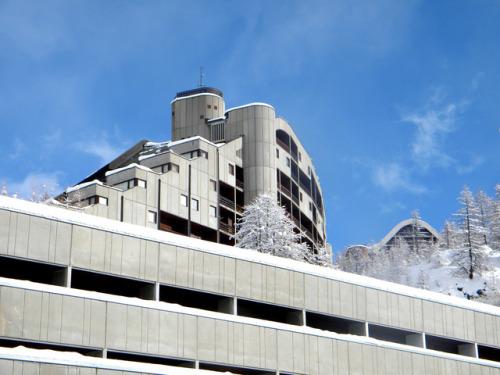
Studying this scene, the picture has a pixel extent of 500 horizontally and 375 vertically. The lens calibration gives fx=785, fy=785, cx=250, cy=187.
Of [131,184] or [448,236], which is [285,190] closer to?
[131,184]

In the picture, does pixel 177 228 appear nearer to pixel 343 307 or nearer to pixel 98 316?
pixel 343 307

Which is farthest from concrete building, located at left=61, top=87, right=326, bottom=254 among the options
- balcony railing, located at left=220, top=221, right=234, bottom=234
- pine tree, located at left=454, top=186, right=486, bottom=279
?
pine tree, located at left=454, top=186, right=486, bottom=279

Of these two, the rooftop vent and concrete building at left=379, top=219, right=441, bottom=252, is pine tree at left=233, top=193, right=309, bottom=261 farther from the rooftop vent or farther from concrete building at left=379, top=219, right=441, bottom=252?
concrete building at left=379, top=219, right=441, bottom=252

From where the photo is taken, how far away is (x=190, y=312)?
3394cm

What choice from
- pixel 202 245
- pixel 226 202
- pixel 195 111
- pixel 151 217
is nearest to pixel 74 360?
pixel 202 245

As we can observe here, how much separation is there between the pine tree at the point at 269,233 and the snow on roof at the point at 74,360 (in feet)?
107

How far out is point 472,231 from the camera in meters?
109

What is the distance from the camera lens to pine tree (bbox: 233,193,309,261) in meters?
63.9

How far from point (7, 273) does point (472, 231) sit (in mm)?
86705

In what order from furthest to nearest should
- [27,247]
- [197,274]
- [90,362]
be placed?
[197,274]
[27,247]
[90,362]

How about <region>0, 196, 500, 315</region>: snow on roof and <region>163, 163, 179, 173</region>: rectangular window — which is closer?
<region>0, 196, 500, 315</region>: snow on roof

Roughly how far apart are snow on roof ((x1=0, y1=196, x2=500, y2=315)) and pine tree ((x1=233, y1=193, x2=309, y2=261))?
20.2m

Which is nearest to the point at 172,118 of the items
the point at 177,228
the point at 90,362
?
the point at 177,228

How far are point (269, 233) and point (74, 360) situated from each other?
38150 millimetres
